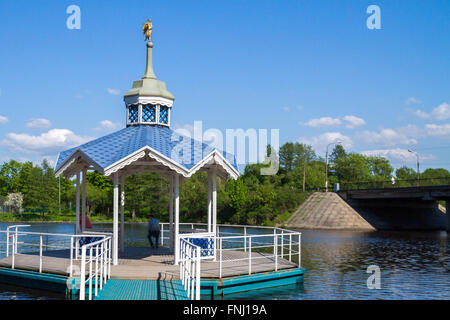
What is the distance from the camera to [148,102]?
20328 mm

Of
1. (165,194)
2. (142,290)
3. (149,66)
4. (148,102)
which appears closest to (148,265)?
(142,290)

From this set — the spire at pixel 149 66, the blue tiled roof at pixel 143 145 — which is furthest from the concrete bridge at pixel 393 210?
the blue tiled roof at pixel 143 145

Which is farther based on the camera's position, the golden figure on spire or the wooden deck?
the golden figure on spire

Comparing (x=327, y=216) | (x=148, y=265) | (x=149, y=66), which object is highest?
(x=149, y=66)

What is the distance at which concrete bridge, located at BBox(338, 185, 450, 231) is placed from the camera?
69.4 m

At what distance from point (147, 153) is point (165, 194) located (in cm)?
6053

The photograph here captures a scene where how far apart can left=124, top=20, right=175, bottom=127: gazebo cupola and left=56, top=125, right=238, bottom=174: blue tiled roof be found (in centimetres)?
41

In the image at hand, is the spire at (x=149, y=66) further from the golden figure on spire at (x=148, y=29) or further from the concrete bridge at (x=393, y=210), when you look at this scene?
the concrete bridge at (x=393, y=210)

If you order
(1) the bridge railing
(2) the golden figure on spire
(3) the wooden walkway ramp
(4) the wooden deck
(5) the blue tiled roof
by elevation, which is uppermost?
(2) the golden figure on spire

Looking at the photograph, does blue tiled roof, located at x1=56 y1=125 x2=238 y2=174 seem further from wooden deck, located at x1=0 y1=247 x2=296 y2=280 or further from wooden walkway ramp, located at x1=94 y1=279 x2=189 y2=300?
wooden walkway ramp, located at x1=94 y1=279 x2=189 y2=300

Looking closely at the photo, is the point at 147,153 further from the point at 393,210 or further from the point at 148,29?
the point at 393,210

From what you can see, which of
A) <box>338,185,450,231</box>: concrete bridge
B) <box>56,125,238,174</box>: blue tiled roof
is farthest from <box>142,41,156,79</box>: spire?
<box>338,185,450,231</box>: concrete bridge

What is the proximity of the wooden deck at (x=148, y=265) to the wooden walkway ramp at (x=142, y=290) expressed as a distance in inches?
16.4
